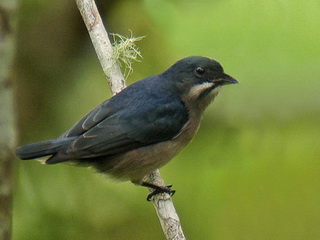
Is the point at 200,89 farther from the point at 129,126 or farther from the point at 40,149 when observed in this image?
the point at 40,149

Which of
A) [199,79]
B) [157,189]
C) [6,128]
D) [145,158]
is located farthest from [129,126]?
[6,128]

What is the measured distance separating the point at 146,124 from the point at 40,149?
25.8 inches

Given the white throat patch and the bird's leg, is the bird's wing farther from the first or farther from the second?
the bird's leg

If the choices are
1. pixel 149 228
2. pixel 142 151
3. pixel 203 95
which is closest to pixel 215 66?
pixel 203 95

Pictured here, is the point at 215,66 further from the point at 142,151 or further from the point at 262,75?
the point at 262,75

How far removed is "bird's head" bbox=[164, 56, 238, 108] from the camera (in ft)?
16.2

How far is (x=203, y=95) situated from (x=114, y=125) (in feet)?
1.91

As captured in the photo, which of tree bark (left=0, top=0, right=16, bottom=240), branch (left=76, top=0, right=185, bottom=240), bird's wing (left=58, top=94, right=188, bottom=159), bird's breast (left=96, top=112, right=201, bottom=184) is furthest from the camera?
branch (left=76, top=0, right=185, bottom=240)

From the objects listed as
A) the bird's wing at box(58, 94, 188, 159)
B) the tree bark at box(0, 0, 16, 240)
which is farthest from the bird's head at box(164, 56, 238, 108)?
the tree bark at box(0, 0, 16, 240)

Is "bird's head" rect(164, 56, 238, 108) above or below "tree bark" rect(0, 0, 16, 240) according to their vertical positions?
above

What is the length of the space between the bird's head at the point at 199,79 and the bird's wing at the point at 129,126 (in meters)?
0.10

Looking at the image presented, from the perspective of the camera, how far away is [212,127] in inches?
235

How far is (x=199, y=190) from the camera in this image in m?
5.80

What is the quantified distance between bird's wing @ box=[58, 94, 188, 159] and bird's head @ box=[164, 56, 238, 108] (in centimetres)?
10
